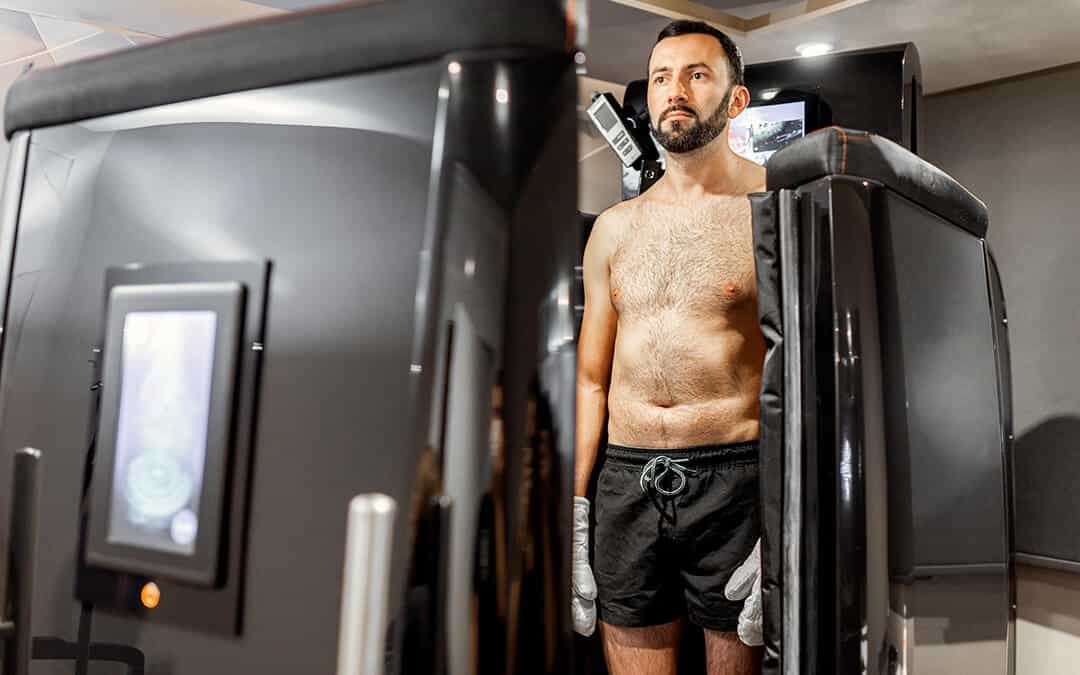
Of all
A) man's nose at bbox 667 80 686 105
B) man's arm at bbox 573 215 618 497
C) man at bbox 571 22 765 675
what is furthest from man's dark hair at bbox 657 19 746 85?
man's arm at bbox 573 215 618 497

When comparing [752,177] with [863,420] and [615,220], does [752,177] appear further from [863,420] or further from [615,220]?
[863,420]

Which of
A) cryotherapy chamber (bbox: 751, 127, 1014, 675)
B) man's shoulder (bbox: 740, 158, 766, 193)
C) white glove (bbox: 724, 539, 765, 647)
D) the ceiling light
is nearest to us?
cryotherapy chamber (bbox: 751, 127, 1014, 675)

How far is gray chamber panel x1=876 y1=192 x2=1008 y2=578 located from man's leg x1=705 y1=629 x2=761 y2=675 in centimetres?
57

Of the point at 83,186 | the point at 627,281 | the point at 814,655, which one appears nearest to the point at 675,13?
the point at 627,281

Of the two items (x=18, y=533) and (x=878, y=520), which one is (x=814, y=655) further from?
(x=18, y=533)

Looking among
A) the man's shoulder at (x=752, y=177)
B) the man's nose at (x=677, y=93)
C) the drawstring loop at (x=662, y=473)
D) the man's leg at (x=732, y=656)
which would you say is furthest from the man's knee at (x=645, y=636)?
the man's nose at (x=677, y=93)

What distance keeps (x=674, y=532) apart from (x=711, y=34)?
45.2 inches

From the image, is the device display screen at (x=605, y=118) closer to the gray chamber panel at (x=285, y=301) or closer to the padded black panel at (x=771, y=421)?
the padded black panel at (x=771, y=421)

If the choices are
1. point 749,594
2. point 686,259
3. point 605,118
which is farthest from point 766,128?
Result: point 749,594

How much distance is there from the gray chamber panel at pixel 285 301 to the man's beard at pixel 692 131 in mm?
1731

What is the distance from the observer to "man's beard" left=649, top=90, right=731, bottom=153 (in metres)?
2.12

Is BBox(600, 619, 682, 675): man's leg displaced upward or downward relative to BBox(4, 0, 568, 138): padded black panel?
downward

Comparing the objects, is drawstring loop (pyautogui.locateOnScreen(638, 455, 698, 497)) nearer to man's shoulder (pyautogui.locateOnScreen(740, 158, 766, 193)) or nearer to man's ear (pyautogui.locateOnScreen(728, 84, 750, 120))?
man's shoulder (pyautogui.locateOnScreen(740, 158, 766, 193))

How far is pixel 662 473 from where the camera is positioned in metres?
1.98
